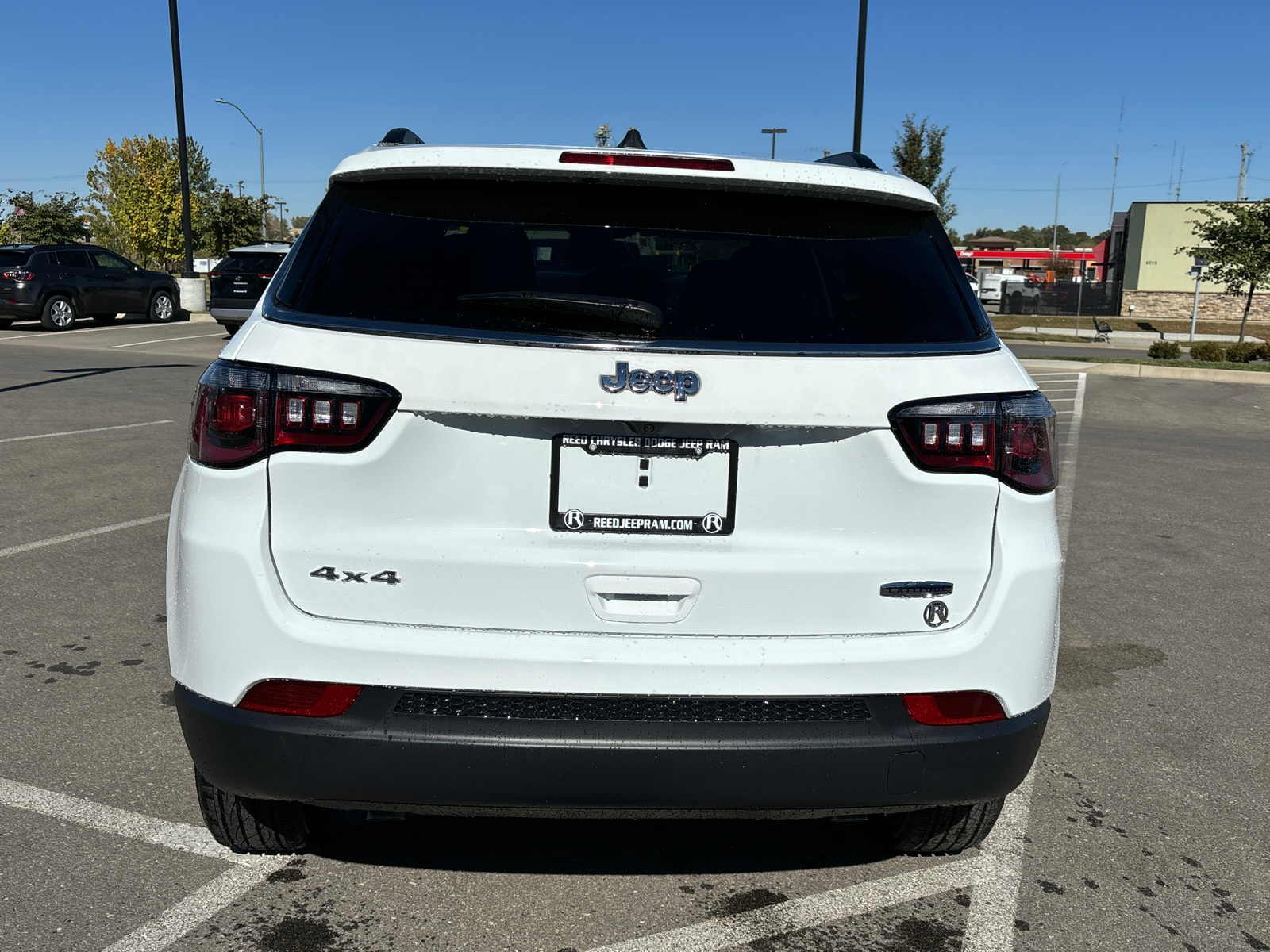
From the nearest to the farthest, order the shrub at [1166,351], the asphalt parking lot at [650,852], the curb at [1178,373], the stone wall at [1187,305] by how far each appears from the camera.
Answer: the asphalt parking lot at [650,852] → the curb at [1178,373] → the shrub at [1166,351] → the stone wall at [1187,305]

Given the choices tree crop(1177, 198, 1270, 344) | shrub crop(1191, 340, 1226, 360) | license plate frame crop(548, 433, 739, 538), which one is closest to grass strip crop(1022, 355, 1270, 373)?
shrub crop(1191, 340, 1226, 360)

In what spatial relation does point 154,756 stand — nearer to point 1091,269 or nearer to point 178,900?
point 178,900

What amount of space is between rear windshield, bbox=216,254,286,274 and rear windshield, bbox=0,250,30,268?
595 cm

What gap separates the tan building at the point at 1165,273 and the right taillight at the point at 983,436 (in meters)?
59.6

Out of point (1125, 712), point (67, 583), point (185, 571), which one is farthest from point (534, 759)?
point (67, 583)

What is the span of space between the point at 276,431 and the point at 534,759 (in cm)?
87

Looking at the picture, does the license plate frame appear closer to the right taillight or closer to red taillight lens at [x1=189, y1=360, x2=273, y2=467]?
the right taillight

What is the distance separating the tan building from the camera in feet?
183

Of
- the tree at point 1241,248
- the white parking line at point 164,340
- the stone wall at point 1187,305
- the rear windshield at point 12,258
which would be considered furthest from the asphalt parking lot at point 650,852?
the stone wall at point 1187,305

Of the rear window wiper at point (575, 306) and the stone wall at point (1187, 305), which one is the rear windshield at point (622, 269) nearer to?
the rear window wiper at point (575, 306)

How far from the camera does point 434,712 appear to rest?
7.93 ft

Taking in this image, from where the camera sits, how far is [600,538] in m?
2.43

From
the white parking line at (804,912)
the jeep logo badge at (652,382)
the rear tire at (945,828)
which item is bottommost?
the white parking line at (804,912)

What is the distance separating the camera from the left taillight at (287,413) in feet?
7.81
